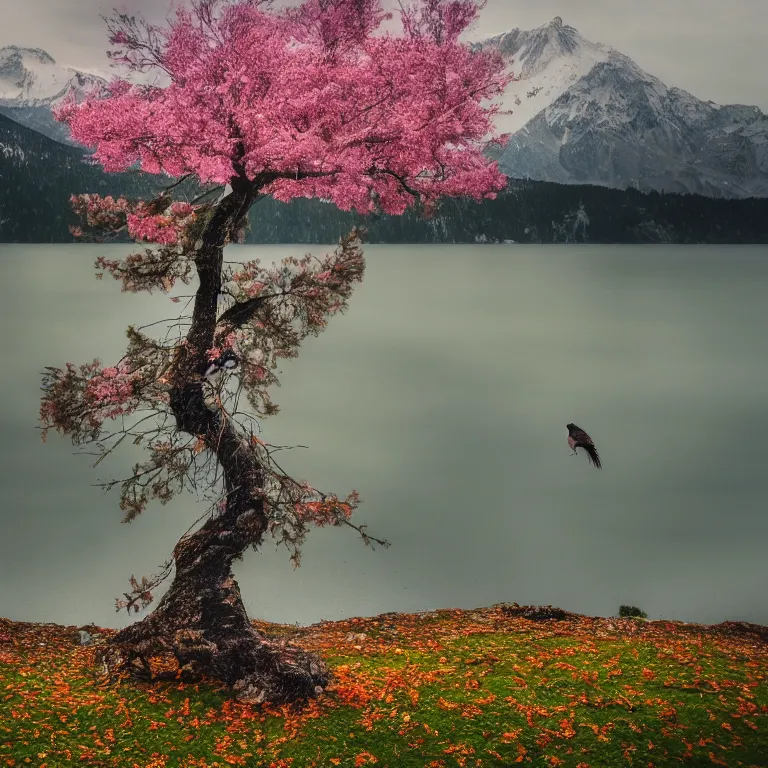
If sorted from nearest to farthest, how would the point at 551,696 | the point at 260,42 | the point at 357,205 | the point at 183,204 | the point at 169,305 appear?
the point at 551,696, the point at 260,42, the point at 183,204, the point at 357,205, the point at 169,305

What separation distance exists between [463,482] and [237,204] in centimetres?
1678

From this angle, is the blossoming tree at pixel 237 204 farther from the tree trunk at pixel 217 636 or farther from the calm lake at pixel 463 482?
the calm lake at pixel 463 482

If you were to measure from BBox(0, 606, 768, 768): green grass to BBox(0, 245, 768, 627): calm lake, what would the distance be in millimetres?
6227

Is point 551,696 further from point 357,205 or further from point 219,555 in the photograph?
point 357,205

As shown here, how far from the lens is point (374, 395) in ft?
128

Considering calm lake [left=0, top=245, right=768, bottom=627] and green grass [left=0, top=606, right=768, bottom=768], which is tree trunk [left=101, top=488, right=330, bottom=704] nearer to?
green grass [left=0, top=606, right=768, bottom=768]

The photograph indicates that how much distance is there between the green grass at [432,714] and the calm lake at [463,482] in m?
6.23

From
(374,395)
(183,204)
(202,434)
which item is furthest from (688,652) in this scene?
(374,395)

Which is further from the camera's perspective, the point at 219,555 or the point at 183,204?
the point at 183,204

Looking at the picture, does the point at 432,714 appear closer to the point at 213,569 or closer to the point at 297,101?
the point at 213,569

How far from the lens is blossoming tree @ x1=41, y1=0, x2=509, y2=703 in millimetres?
9258

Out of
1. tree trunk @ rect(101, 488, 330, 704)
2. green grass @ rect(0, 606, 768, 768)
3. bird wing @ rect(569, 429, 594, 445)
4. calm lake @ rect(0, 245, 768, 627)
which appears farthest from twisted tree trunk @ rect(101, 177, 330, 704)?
bird wing @ rect(569, 429, 594, 445)

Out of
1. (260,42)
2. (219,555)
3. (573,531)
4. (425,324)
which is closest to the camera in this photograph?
(260,42)

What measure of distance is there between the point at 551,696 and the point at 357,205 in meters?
8.24
